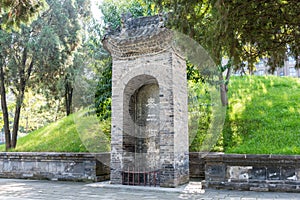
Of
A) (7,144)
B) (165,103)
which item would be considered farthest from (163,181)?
(7,144)

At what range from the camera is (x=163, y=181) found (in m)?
7.84

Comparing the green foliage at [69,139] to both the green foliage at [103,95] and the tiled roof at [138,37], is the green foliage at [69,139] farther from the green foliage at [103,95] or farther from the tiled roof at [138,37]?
the tiled roof at [138,37]

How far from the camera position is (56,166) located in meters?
9.73

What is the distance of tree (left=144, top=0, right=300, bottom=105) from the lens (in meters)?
4.52

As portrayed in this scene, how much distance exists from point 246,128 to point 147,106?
3.97 meters

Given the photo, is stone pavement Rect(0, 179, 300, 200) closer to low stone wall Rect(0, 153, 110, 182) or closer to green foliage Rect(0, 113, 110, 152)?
low stone wall Rect(0, 153, 110, 182)

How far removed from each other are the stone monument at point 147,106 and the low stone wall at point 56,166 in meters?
1.00

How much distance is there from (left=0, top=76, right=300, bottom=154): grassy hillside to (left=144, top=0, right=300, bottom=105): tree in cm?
442

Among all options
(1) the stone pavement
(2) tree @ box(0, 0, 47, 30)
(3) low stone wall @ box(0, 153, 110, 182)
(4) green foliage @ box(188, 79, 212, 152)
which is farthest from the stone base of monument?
(2) tree @ box(0, 0, 47, 30)

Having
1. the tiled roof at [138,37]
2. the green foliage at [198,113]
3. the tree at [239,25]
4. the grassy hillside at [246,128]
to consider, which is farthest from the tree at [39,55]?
the tree at [239,25]

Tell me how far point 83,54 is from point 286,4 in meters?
13.0

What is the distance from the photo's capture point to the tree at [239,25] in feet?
14.8

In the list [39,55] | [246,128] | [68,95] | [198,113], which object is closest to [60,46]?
[39,55]

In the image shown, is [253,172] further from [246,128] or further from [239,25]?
[239,25]
